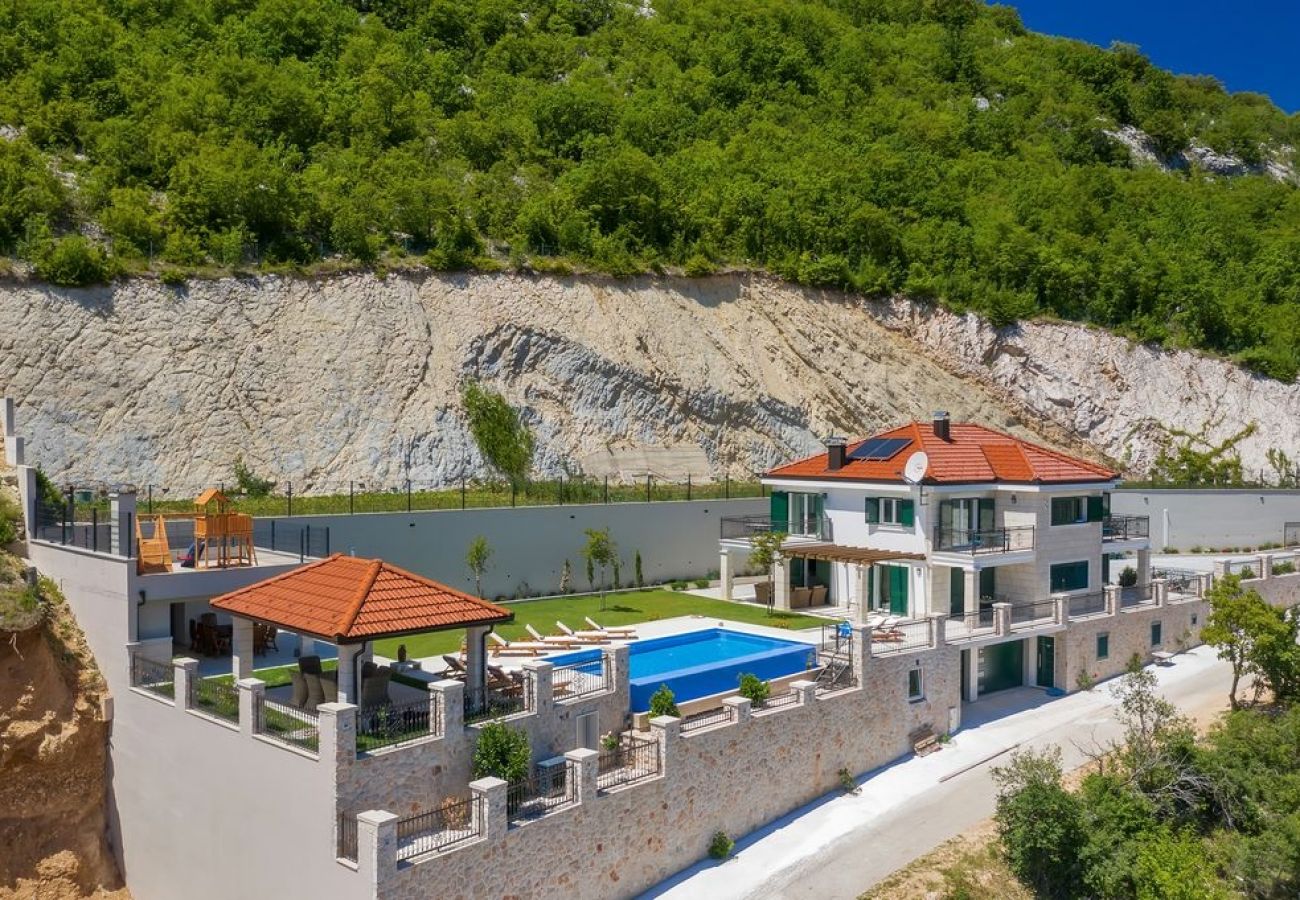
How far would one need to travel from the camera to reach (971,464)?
90.8ft

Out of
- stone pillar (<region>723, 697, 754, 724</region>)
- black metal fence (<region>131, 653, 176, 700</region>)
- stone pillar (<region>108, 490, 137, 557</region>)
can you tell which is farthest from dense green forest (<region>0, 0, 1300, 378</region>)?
stone pillar (<region>723, 697, 754, 724</region>)

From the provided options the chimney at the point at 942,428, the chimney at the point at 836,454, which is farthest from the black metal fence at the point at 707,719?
the chimney at the point at 942,428

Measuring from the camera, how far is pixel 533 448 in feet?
122

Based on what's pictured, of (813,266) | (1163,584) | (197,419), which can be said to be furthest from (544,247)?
(1163,584)

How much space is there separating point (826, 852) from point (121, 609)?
13070mm

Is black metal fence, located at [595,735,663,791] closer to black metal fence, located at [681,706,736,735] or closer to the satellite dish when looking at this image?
black metal fence, located at [681,706,736,735]

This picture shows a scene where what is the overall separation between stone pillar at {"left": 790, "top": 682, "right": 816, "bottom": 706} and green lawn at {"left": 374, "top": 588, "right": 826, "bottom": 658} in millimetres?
5736

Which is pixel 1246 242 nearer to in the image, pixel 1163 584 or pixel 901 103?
pixel 901 103

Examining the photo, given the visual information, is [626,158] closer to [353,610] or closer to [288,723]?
[353,610]

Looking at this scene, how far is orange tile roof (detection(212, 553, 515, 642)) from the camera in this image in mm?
15312

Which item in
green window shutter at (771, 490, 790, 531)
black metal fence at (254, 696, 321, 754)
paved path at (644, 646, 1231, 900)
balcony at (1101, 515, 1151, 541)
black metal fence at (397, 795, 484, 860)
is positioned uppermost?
→ green window shutter at (771, 490, 790, 531)

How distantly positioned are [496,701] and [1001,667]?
1507 centimetres

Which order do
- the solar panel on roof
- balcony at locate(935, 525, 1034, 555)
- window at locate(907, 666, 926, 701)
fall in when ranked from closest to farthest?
window at locate(907, 666, 926, 701) → balcony at locate(935, 525, 1034, 555) → the solar panel on roof

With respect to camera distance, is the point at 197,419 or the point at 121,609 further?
the point at 197,419
